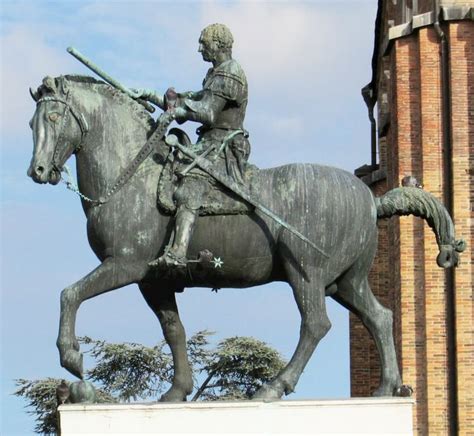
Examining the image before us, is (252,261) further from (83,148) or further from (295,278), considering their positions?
(83,148)

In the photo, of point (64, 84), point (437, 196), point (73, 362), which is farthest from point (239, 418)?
point (437, 196)

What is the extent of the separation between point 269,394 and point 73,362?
1.64m

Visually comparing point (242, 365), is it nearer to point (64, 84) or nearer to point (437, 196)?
point (437, 196)

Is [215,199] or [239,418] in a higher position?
[215,199]

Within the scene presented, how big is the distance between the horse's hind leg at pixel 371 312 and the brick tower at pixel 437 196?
18.9 metres

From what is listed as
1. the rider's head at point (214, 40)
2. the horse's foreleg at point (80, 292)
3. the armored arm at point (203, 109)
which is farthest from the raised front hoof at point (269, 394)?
the rider's head at point (214, 40)

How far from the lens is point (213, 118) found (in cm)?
1884

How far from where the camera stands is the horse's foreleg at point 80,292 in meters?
18.4

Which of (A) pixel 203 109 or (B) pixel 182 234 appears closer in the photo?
(B) pixel 182 234

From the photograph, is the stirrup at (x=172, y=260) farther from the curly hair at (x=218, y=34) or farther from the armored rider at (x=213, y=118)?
the curly hair at (x=218, y=34)

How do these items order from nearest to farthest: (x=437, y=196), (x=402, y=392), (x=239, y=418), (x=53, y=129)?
(x=239, y=418)
(x=53, y=129)
(x=402, y=392)
(x=437, y=196)

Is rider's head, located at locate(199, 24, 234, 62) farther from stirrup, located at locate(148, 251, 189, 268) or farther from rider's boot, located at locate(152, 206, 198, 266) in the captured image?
stirrup, located at locate(148, 251, 189, 268)

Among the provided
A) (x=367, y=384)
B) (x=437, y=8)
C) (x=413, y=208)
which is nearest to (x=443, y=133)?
(x=437, y=8)

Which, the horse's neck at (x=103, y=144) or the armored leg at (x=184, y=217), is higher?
the horse's neck at (x=103, y=144)
